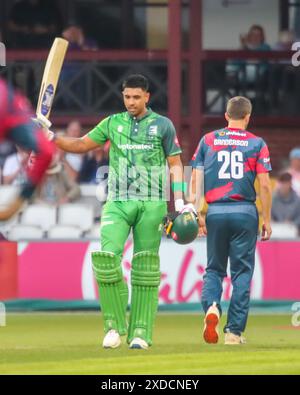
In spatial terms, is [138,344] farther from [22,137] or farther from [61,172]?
[61,172]

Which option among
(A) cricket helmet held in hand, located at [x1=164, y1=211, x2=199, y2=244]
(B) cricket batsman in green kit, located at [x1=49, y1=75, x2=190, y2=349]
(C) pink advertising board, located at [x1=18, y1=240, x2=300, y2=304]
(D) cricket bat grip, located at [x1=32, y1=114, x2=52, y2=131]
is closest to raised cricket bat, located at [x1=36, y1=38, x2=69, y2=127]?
(D) cricket bat grip, located at [x1=32, y1=114, x2=52, y2=131]

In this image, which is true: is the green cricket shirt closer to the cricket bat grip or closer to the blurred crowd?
the cricket bat grip

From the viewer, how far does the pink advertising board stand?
52.9 ft

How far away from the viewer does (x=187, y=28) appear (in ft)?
74.7

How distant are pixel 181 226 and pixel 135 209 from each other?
337mm

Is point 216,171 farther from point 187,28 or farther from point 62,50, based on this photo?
point 187,28

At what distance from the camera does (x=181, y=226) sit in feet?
36.9

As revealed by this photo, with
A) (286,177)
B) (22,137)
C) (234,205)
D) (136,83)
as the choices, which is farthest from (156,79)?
(22,137)

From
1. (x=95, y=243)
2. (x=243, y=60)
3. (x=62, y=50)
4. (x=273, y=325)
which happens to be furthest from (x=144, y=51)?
(x=62, y=50)

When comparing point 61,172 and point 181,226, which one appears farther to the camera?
point 61,172

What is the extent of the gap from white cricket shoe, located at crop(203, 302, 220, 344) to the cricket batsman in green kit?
46 centimetres

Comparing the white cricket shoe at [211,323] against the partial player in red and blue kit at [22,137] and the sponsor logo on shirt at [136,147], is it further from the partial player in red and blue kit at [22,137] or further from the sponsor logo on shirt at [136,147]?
the partial player in red and blue kit at [22,137]

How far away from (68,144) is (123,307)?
116 centimetres

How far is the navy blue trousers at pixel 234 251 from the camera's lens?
11.6 m
